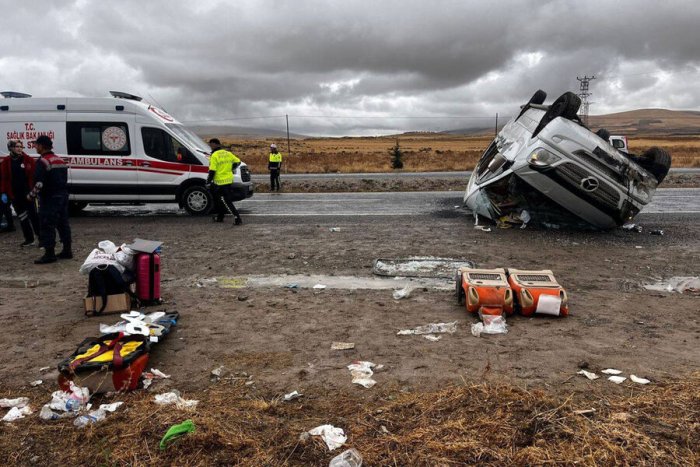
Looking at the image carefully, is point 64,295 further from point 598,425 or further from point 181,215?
point 181,215

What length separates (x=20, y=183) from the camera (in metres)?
8.27

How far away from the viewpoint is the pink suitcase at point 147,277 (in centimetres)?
510

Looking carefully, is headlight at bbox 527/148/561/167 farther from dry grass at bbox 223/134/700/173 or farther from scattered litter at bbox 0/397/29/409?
dry grass at bbox 223/134/700/173

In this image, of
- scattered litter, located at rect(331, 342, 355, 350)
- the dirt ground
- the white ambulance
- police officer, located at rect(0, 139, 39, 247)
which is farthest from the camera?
the white ambulance

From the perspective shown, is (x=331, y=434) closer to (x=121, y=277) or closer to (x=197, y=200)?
(x=121, y=277)

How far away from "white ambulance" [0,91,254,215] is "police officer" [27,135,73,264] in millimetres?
4031

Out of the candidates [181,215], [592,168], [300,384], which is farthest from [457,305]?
[181,215]

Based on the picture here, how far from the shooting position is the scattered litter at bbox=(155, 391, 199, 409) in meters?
3.16

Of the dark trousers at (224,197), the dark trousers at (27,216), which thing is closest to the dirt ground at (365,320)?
the dark trousers at (27,216)

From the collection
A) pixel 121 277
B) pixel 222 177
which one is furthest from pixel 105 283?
pixel 222 177

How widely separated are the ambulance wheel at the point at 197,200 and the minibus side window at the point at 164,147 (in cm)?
58

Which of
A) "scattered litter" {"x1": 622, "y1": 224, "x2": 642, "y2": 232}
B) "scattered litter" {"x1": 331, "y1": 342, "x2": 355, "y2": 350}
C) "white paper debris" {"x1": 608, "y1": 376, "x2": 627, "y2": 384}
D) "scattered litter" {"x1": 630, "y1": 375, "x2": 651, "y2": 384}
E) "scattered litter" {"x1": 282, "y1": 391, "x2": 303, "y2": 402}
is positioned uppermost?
"scattered litter" {"x1": 622, "y1": 224, "x2": 642, "y2": 232}

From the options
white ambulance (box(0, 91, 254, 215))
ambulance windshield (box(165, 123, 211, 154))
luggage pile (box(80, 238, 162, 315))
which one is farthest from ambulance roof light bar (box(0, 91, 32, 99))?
luggage pile (box(80, 238, 162, 315))

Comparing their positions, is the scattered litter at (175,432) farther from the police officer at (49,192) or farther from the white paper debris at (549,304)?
the police officer at (49,192)
